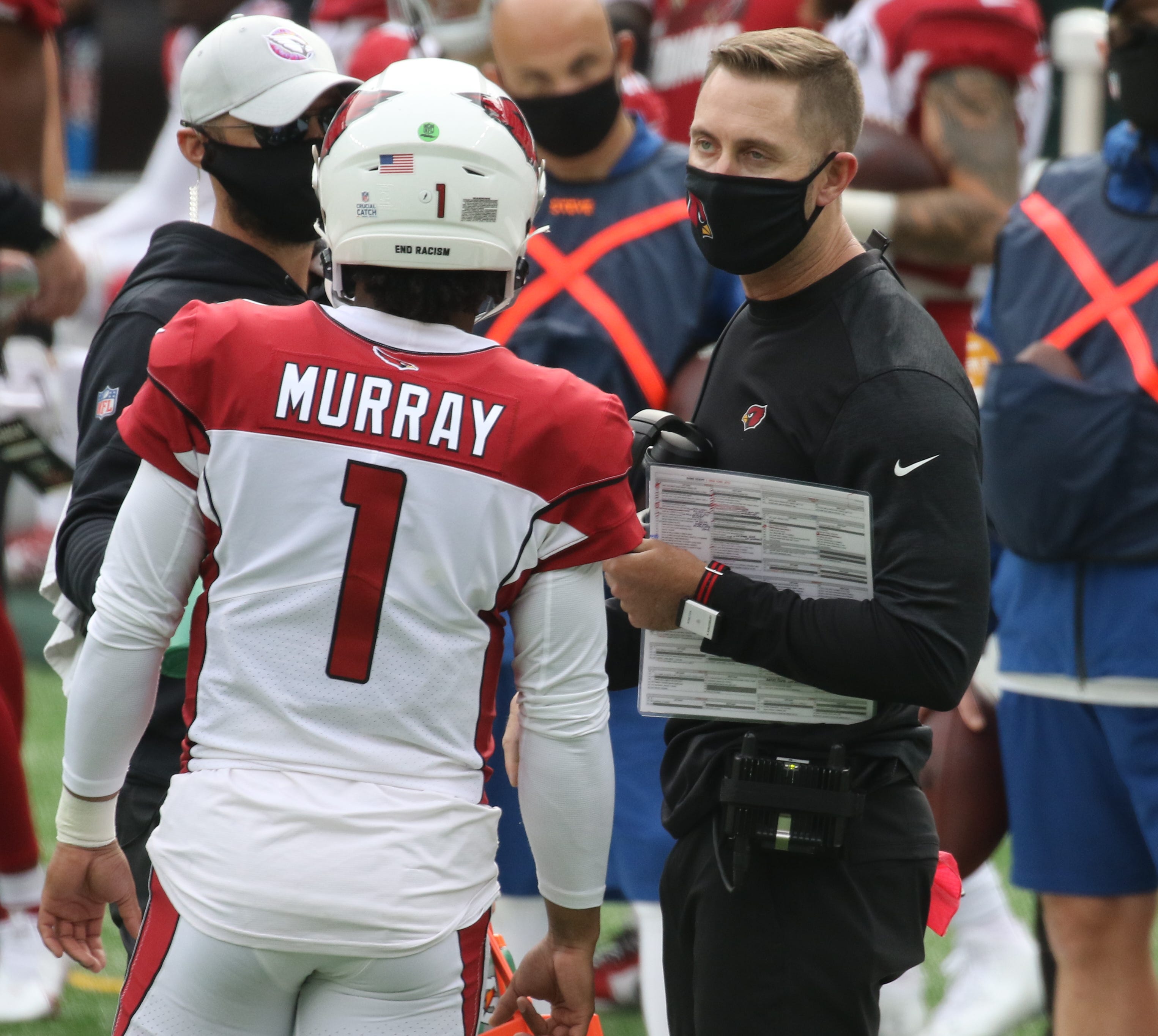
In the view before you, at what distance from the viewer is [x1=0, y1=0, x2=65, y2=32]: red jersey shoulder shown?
534cm

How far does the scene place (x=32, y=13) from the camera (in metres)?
5.41

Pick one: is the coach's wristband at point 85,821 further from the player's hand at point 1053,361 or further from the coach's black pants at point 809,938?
the player's hand at point 1053,361

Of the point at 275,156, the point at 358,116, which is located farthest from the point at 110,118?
Answer: the point at 358,116

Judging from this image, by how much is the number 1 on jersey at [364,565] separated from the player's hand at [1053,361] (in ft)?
5.83

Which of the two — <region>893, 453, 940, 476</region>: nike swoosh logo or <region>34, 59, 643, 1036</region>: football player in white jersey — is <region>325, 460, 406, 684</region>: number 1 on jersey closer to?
<region>34, 59, 643, 1036</region>: football player in white jersey

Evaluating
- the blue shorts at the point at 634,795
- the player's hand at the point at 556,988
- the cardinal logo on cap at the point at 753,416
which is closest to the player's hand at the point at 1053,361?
the cardinal logo on cap at the point at 753,416

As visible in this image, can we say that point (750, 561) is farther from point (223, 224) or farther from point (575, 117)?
point (575, 117)

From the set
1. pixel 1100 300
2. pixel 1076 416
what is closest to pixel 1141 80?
pixel 1100 300

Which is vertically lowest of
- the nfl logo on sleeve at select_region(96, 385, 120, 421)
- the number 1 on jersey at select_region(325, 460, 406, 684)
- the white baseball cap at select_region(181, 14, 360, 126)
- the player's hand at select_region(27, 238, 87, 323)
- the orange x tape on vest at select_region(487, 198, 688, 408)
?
the player's hand at select_region(27, 238, 87, 323)

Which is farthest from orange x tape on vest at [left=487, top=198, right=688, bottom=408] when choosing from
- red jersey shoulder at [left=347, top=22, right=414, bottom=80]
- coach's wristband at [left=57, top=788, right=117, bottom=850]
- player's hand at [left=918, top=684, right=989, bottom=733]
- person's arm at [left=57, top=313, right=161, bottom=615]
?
red jersey shoulder at [left=347, top=22, right=414, bottom=80]

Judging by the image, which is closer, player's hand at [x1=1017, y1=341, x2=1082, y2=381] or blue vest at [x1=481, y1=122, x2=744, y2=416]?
player's hand at [x1=1017, y1=341, x2=1082, y2=381]

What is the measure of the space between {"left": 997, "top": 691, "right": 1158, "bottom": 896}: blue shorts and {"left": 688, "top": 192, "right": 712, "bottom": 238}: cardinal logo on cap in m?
1.45

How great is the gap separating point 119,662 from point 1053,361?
2.07 m

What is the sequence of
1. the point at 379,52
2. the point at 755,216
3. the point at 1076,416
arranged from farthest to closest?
1. the point at 379,52
2. the point at 1076,416
3. the point at 755,216
